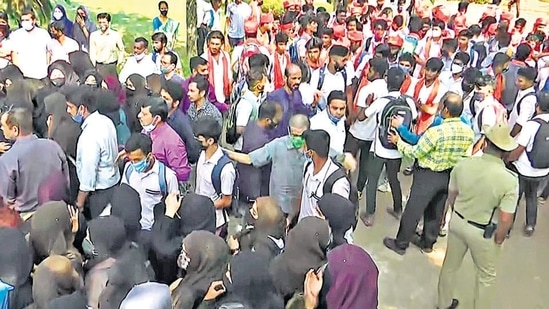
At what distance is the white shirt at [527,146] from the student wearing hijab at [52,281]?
4.43m

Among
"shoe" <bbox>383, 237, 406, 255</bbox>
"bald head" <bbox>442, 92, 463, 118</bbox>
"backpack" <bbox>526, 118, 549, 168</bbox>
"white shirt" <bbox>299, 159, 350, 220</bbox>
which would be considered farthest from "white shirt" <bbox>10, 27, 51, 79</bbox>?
"backpack" <bbox>526, 118, 549, 168</bbox>

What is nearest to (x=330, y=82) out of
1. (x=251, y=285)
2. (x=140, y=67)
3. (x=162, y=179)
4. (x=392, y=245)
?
(x=392, y=245)

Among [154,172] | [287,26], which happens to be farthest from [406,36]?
[154,172]

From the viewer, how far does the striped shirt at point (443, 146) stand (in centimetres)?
546

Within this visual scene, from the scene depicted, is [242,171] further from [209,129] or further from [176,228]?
[176,228]

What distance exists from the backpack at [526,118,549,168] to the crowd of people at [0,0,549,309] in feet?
0.06

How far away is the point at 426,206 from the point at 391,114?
883 mm

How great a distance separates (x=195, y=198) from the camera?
419cm

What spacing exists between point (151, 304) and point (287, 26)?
702cm

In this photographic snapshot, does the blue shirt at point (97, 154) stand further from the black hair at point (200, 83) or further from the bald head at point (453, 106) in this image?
the bald head at point (453, 106)

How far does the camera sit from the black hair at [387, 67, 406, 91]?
6.39m

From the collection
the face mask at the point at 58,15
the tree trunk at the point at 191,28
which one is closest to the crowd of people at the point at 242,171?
the face mask at the point at 58,15

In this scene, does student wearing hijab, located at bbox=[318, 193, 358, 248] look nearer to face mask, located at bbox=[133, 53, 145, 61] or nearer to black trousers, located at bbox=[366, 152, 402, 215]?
black trousers, located at bbox=[366, 152, 402, 215]

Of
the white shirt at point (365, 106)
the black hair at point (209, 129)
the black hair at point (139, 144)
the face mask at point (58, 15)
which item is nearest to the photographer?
the black hair at point (139, 144)
